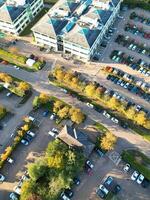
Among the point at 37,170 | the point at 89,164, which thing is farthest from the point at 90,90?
the point at 37,170

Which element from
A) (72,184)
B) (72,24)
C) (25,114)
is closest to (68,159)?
(72,184)

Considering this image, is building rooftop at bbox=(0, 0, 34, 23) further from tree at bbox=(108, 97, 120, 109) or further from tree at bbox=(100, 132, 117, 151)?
tree at bbox=(100, 132, 117, 151)

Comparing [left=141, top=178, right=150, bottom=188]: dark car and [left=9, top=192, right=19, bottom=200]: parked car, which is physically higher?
[left=141, top=178, right=150, bottom=188]: dark car

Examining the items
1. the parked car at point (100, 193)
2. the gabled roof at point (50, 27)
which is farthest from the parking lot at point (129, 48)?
the parked car at point (100, 193)

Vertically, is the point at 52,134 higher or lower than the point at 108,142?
lower

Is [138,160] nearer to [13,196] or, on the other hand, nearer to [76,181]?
[76,181]

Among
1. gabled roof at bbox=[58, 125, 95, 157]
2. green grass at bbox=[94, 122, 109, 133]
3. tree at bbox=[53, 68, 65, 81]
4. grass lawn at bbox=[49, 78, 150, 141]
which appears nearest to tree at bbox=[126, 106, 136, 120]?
grass lawn at bbox=[49, 78, 150, 141]

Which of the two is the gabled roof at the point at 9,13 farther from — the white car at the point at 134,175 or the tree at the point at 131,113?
the white car at the point at 134,175
